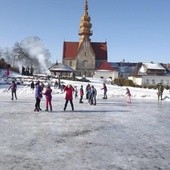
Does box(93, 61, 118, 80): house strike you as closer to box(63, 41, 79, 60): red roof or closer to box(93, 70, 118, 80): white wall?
box(93, 70, 118, 80): white wall

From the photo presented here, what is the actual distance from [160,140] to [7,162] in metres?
5.29

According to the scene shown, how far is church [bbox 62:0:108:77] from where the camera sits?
90.4 metres

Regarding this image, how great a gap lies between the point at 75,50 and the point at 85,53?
395 centimetres

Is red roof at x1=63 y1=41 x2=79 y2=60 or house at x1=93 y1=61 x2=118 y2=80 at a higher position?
red roof at x1=63 y1=41 x2=79 y2=60

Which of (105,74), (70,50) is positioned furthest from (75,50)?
(105,74)

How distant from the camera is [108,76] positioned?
87.4 m

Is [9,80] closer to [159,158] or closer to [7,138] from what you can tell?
[7,138]

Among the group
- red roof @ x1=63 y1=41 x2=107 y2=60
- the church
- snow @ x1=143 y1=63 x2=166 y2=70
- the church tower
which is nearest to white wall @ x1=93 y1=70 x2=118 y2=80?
the church

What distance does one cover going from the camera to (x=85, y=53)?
3615 inches

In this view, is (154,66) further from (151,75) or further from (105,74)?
(105,74)

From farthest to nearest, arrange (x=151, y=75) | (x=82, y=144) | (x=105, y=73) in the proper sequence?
1. (x=105, y=73)
2. (x=151, y=75)
3. (x=82, y=144)

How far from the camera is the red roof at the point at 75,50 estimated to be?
307ft

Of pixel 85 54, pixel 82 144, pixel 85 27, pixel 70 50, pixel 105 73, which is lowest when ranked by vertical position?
pixel 82 144

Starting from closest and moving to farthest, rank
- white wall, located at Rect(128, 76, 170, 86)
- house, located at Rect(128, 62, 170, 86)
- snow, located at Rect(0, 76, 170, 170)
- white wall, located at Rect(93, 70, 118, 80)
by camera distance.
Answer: snow, located at Rect(0, 76, 170, 170) < white wall, located at Rect(128, 76, 170, 86) < house, located at Rect(128, 62, 170, 86) < white wall, located at Rect(93, 70, 118, 80)
